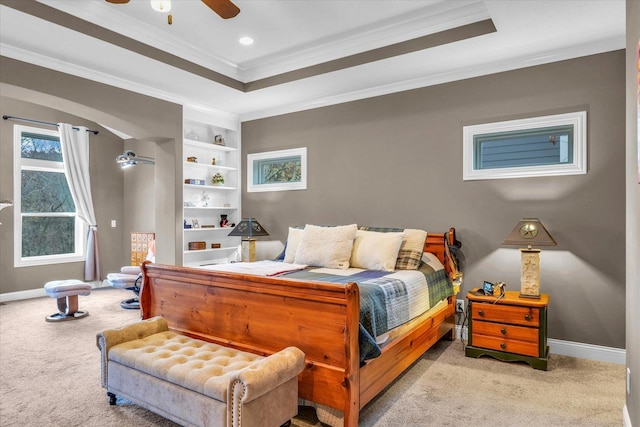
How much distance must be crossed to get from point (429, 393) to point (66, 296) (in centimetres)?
415

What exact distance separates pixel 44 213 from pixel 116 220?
3.55ft

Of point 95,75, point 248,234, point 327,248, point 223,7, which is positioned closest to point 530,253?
point 327,248

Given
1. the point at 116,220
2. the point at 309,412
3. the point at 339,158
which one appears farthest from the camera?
the point at 116,220

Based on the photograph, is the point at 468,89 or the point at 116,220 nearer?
the point at 468,89

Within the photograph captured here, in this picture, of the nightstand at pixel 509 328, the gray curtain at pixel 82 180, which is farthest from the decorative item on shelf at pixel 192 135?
the nightstand at pixel 509 328

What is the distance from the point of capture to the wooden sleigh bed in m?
2.07

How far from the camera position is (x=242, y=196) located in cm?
557

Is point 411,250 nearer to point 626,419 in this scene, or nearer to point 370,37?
point 626,419

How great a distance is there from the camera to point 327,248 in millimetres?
3674

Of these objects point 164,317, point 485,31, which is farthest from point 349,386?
point 485,31

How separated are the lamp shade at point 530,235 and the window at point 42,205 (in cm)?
652

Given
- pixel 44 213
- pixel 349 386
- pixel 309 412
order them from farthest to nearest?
pixel 44 213 < pixel 309 412 < pixel 349 386

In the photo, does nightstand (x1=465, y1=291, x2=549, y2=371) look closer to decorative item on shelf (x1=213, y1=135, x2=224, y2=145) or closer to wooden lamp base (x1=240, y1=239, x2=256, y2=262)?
wooden lamp base (x1=240, y1=239, x2=256, y2=262)

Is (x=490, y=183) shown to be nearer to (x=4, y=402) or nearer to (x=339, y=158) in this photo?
(x=339, y=158)
